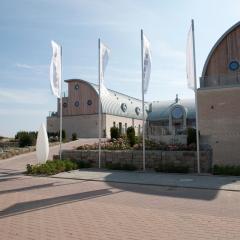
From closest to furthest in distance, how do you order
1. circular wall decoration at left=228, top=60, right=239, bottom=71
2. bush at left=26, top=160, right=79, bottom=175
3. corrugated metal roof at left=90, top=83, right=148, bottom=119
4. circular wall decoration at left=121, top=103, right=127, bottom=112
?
1. bush at left=26, top=160, right=79, bottom=175
2. circular wall decoration at left=228, top=60, right=239, bottom=71
3. corrugated metal roof at left=90, top=83, right=148, bottom=119
4. circular wall decoration at left=121, top=103, right=127, bottom=112

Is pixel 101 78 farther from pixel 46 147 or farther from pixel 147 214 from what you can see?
pixel 147 214

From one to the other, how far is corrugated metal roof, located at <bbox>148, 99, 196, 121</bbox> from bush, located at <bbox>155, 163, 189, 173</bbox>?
43.3m

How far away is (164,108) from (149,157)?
49.2 m

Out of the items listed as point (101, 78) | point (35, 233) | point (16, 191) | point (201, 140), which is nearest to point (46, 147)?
point (101, 78)

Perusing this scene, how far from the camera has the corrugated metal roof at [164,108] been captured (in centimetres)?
6377

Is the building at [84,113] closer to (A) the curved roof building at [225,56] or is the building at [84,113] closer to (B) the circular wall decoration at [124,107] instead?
(B) the circular wall decoration at [124,107]

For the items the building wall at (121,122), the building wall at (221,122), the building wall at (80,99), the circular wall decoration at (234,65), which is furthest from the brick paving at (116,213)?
the building wall at (80,99)

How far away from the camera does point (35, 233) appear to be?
25.3 feet

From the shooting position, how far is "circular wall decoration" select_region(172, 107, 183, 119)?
58.4 meters

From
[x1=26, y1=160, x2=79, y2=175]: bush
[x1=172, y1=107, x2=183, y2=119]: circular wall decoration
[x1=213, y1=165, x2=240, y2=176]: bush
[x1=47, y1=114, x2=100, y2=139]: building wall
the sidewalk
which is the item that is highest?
[x1=172, y1=107, x2=183, y2=119]: circular wall decoration

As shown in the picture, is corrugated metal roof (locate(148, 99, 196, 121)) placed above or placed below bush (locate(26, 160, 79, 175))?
above

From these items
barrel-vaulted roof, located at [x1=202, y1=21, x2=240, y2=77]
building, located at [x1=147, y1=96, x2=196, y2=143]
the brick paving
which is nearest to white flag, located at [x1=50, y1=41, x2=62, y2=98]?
the brick paving

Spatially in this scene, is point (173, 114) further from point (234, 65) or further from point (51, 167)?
point (51, 167)

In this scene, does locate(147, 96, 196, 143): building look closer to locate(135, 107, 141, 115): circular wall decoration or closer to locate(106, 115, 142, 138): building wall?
locate(135, 107, 141, 115): circular wall decoration
